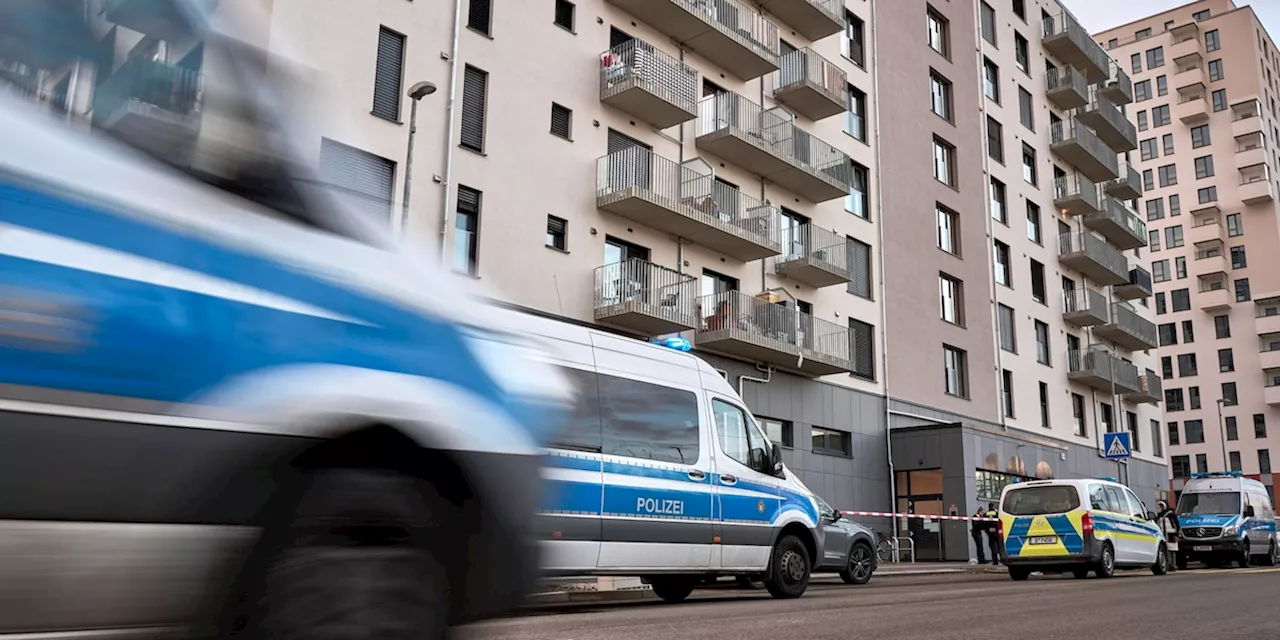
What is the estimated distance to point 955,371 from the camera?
33031mm

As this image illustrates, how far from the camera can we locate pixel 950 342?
32625mm

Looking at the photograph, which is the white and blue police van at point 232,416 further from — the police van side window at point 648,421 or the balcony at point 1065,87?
the balcony at point 1065,87

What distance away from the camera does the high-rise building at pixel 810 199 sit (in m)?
19.6

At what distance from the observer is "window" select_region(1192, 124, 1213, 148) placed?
80062mm

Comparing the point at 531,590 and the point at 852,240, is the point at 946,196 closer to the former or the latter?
the point at 852,240

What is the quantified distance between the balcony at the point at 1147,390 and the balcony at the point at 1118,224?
482 cm

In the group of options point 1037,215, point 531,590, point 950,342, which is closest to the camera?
point 531,590

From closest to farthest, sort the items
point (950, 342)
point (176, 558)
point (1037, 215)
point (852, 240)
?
point (176, 558) < point (852, 240) < point (950, 342) < point (1037, 215)

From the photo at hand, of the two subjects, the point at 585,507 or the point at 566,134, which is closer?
the point at 585,507

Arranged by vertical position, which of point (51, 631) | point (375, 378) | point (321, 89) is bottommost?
point (51, 631)

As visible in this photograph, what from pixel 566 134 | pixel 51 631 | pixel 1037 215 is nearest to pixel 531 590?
pixel 51 631

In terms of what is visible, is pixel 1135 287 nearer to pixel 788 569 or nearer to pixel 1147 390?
pixel 1147 390

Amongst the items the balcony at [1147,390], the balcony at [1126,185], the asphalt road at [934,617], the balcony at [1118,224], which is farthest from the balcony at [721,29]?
the balcony at [1126,185]

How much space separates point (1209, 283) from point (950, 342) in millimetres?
57830
